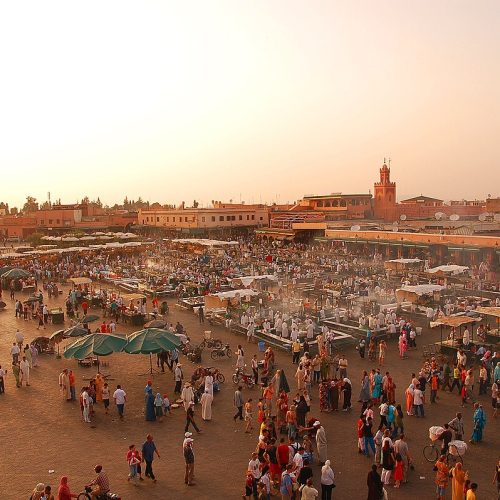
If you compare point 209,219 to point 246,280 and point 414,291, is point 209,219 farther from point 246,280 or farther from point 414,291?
point 414,291

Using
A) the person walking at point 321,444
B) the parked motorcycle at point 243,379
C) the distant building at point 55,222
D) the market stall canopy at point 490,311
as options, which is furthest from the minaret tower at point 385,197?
the person walking at point 321,444

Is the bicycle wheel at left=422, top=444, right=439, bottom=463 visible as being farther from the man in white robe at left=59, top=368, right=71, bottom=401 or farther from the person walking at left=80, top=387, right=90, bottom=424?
the man in white robe at left=59, top=368, right=71, bottom=401

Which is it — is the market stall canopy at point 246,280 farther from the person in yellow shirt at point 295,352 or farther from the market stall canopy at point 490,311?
the market stall canopy at point 490,311

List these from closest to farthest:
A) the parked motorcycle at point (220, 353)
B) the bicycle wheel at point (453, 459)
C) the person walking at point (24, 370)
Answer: the bicycle wheel at point (453, 459), the person walking at point (24, 370), the parked motorcycle at point (220, 353)

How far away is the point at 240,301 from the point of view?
24844mm

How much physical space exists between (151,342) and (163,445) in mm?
3806

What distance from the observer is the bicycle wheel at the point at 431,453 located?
10.2 metres

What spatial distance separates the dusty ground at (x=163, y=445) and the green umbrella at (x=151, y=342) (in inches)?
47.0

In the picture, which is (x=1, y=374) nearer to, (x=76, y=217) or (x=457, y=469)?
(x=457, y=469)

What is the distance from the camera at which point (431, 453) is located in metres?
10.2

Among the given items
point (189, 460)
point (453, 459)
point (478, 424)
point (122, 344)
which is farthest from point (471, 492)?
point (122, 344)

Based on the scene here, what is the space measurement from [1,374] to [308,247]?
3796cm

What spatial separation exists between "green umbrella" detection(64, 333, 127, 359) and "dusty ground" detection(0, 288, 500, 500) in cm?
126

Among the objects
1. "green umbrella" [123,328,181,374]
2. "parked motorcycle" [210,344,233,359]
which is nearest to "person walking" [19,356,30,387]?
"green umbrella" [123,328,181,374]
